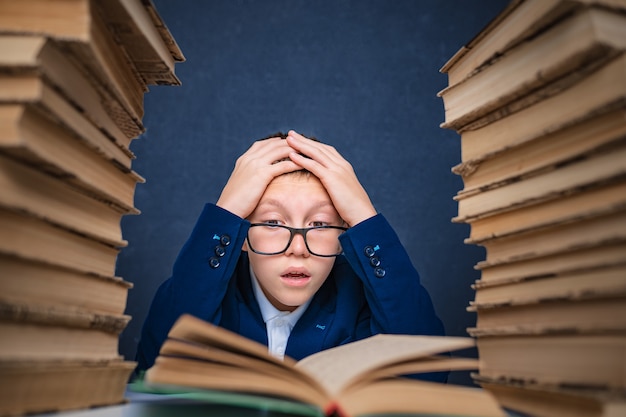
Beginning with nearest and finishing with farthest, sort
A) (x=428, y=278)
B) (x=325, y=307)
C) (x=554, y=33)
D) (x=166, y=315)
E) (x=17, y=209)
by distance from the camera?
1. (x=17, y=209)
2. (x=554, y=33)
3. (x=166, y=315)
4. (x=325, y=307)
5. (x=428, y=278)

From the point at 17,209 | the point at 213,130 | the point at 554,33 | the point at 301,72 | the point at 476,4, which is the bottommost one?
the point at 17,209

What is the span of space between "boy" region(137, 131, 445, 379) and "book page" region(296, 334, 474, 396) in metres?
0.45

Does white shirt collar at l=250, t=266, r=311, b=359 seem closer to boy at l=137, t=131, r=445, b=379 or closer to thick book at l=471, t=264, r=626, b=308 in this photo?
boy at l=137, t=131, r=445, b=379

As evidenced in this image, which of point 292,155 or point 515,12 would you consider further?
point 292,155

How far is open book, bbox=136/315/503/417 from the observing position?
2.05 feet

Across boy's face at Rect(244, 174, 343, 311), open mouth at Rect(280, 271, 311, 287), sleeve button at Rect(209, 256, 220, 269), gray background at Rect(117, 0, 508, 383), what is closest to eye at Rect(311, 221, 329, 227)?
boy's face at Rect(244, 174, 343, 311)

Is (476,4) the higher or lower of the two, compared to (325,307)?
higher

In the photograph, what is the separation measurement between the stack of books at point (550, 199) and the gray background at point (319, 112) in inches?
41.8

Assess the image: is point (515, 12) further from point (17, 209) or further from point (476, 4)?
point (476, 4)

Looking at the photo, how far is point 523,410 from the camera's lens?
2.60ft

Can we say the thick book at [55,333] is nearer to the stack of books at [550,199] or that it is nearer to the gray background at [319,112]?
the stack of books at [550,199]

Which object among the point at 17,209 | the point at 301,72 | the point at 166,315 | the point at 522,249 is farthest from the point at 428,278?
the point at 17,209

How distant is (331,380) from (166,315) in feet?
2.54

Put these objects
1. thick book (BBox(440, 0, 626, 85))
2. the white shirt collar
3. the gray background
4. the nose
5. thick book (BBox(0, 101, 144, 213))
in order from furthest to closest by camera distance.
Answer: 1. the gray background
2. the white shirt collar
3. the nose
4. thick book (BBox(440, 0, 626, 85))
5. thick book (BBox(0, 101, 144, 213))
